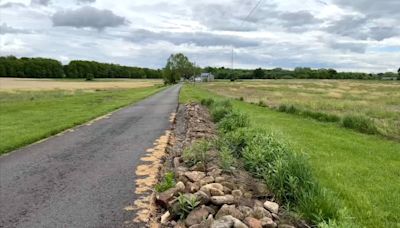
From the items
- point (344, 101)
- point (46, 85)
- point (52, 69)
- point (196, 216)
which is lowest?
point (46, 85)

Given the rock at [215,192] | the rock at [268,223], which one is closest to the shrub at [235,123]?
the rock at [215,192]

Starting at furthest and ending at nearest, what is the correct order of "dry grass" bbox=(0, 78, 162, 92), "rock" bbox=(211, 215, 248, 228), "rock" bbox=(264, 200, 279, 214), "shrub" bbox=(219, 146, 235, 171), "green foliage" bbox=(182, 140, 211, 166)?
"dry grass" bbox=(0, 78, 162, 92) < "green foliage" bbox=(182, 140, 211, 166) < "shrub" bbox=(219, 146, 235, 171) < "rock" bbox=(264, 200, 279, 214) < "rock" bbox=(211, 215, 248, 228)

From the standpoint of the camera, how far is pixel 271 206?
5.28 metres

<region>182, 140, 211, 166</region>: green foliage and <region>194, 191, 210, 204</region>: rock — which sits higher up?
<region>194, 191, 210, 204</region>: rock

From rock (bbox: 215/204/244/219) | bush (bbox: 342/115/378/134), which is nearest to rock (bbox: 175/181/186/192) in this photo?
rock (bbox: 215/204/244/219)

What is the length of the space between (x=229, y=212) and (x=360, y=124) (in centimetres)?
1319

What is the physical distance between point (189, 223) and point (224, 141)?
4758mm

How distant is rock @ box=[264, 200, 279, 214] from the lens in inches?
205

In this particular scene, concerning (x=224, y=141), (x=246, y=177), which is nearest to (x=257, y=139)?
(x=224, y=141)

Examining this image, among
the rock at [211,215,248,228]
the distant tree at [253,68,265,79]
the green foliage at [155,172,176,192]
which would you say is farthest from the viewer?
the distant tree at [253,68,265,79]

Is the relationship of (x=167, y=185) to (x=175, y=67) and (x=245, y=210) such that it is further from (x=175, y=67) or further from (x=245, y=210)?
(x=175, y=67)

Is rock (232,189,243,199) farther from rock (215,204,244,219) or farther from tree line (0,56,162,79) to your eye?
tree line (0,56,162,79)

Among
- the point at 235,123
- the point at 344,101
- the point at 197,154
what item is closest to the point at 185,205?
the point at 197,154

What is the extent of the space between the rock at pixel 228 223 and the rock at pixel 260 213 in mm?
443
